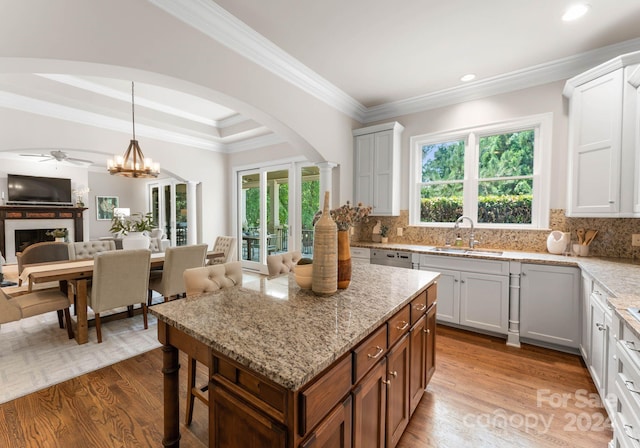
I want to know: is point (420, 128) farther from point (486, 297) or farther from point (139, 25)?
point (139, 25)

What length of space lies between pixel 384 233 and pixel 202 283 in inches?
120

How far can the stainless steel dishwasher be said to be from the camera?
138 inches

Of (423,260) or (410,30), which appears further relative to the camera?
(423,260)

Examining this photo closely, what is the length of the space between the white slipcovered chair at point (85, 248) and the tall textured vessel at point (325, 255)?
4191 mm

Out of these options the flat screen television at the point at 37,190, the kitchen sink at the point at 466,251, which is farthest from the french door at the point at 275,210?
the flat screen television at the point at 37,190

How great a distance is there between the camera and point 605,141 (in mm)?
2533

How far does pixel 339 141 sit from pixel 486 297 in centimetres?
267

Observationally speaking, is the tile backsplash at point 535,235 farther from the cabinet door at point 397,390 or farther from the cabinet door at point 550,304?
the cabinet door at point 397,390

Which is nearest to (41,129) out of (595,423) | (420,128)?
(420,128)

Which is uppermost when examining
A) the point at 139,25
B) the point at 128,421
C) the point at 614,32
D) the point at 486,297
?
the point at 614,32

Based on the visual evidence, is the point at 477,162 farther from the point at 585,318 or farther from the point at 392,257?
the point at 585,318

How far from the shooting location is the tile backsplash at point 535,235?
281 centimetres

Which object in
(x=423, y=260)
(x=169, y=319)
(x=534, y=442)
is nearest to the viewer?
(x=169, y=319)

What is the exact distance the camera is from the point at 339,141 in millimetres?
3959
